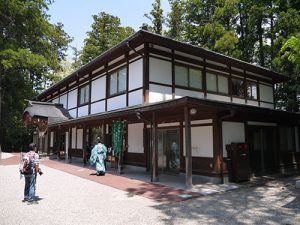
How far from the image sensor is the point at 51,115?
69.3ft

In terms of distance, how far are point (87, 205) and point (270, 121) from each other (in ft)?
33.9

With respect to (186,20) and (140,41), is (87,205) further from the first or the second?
(186,20)

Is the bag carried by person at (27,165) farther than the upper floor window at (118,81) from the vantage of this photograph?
No

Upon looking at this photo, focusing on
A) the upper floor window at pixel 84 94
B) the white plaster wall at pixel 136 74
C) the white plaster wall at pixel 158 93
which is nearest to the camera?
the white plaster wall at pixel 158 93

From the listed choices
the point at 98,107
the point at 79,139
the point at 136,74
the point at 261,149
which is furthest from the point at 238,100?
the point at 79,139

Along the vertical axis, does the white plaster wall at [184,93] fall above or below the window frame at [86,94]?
below

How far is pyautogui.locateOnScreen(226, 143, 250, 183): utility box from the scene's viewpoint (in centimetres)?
1072

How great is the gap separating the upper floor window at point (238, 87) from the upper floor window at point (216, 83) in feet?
2.09

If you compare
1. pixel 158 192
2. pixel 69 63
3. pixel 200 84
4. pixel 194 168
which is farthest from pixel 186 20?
pixel 69 63

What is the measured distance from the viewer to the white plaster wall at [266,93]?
1819 cm

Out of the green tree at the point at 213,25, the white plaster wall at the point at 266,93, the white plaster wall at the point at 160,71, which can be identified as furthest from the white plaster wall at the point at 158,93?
the green tree at the point at 213,25

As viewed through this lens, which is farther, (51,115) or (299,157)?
(51,115)

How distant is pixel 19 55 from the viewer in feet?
77.2

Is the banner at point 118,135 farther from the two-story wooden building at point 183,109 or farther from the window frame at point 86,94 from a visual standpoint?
the window frame at point 86,94
